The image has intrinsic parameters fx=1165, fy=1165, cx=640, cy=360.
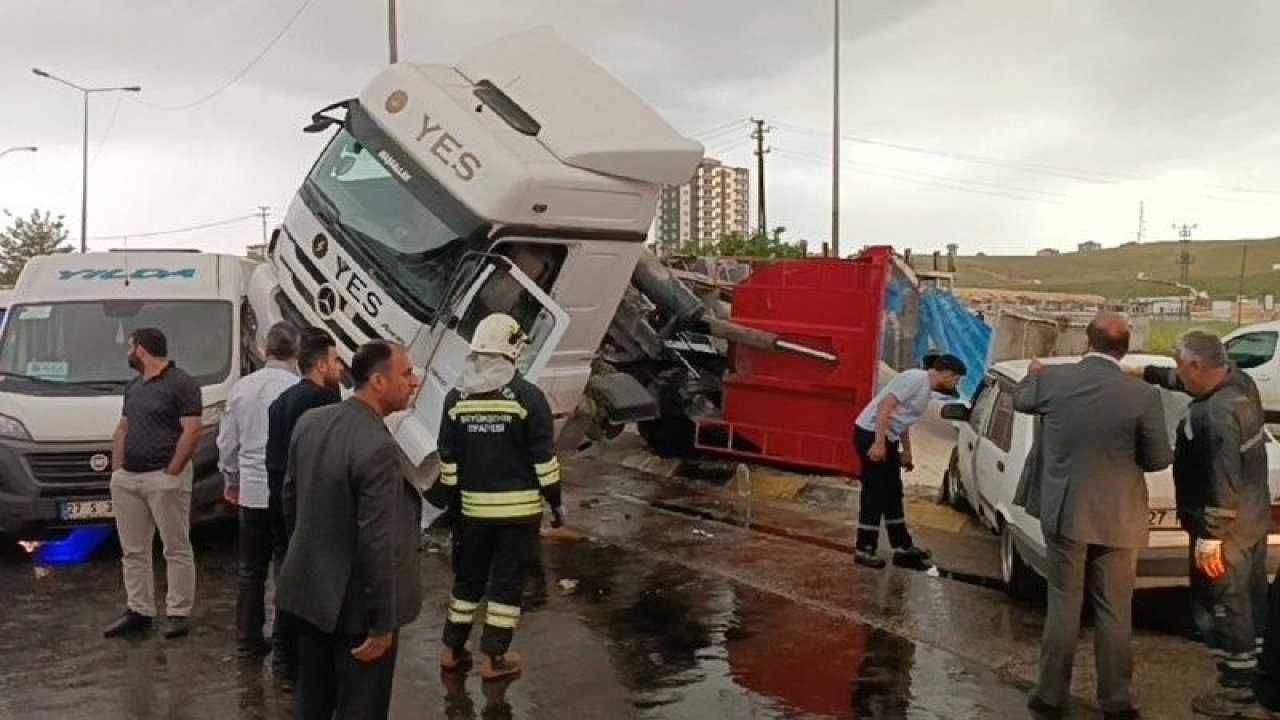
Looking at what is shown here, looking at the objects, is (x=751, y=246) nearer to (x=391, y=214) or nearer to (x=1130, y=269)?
(x=391, y=214)

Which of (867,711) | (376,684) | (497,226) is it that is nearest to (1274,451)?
(867,711)

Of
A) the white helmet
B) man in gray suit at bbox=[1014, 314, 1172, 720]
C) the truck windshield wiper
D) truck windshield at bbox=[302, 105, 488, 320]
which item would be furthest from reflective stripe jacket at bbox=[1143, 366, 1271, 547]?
the truck windshield wiper

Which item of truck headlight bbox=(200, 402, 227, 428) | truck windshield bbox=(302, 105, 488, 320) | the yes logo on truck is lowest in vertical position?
truck headlight bbox=(200, 402, 227, 428)

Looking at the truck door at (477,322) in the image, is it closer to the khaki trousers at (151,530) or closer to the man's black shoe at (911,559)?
the khaki trousers at (151,530)

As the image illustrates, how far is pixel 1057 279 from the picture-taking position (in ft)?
326

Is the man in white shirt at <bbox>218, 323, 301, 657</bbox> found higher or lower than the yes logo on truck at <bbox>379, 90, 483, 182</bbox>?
lower

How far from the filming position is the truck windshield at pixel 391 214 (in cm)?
827

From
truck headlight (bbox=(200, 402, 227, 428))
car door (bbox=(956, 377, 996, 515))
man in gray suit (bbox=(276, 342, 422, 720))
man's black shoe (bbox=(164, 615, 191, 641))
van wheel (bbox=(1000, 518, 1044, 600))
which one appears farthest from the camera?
truck headlight (bbox=(200, 402, 227, 428))

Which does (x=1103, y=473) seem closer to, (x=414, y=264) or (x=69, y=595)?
(x=414, y=264)

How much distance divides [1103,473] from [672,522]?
5319 millimetres

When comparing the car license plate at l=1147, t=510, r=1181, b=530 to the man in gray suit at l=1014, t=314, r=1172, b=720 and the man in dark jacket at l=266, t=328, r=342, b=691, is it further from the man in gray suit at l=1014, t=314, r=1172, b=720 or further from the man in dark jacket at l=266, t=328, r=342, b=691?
the man in dark jacket at l=266, t=328, r=342, b=691

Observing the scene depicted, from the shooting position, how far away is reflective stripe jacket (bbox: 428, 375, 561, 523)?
221 inches

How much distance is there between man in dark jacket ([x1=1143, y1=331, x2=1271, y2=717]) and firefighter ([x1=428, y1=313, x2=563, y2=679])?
302 cm

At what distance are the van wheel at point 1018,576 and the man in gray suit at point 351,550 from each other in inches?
183
